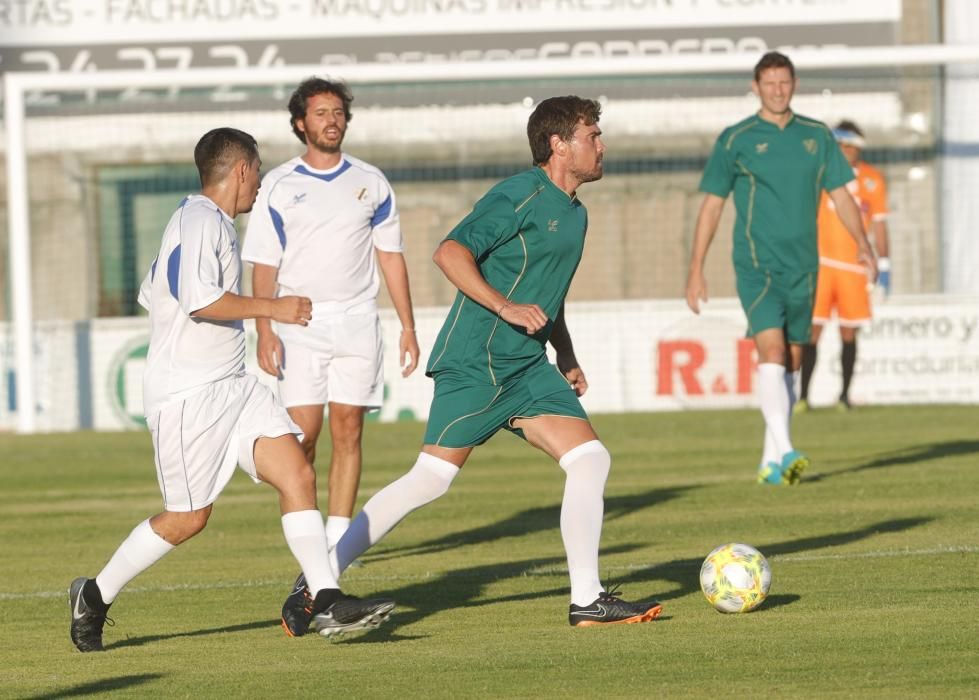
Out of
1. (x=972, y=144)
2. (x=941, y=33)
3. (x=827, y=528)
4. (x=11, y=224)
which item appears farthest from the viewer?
(x=941, y=33)

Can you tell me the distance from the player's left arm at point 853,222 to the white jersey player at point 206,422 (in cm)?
562

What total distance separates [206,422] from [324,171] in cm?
250

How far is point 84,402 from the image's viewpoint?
20.3 metres

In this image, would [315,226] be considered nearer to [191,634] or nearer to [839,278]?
[191,634]

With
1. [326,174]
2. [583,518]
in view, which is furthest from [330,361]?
[583,518]

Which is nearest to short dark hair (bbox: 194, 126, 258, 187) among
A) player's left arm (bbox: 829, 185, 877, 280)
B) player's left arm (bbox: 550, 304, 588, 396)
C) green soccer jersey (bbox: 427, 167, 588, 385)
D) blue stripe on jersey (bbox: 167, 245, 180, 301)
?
blue stripe on jersey (bbox: 167, 245, 180, 301)

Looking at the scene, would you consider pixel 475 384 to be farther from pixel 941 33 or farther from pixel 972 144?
pixel 941 33

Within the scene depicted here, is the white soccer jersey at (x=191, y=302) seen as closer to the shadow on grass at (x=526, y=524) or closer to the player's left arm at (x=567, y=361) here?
the player's left arm at (x=567, y=361)

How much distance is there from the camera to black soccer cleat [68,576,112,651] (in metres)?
7.03

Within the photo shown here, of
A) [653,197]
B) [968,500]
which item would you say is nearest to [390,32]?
[653,197]

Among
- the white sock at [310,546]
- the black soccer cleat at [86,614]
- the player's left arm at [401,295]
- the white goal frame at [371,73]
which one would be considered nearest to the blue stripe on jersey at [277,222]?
the player's left arm at [401,295]

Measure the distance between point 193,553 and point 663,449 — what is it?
6.10 m

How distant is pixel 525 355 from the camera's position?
7.36 m

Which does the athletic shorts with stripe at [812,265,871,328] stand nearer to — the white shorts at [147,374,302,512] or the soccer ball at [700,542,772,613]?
the soccer ball at [700,542,772,613]
